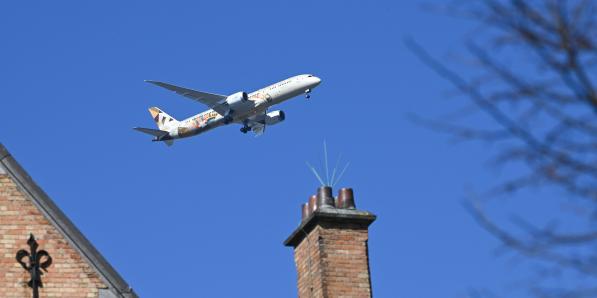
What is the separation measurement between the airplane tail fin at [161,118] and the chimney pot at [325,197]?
193 feet

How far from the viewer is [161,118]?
78000mm

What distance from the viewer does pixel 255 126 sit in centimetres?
6581

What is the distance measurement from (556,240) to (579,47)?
629 millimetres

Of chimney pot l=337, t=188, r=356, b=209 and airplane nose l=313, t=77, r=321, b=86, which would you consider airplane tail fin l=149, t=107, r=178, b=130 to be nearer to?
airplane nose l=313, t=77, r=321, b=86

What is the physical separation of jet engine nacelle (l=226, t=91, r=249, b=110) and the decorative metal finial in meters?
51.1

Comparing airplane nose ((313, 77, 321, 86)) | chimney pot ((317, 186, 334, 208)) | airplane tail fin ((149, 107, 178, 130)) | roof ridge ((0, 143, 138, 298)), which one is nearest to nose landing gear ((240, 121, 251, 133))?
airplane nose ((313, 77, 321, 86))

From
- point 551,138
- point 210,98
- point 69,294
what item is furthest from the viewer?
point 210,98

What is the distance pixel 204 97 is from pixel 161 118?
47.8 feet

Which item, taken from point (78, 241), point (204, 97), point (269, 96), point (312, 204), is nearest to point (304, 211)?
point (312, 204)

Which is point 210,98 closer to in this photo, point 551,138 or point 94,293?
point 94,293

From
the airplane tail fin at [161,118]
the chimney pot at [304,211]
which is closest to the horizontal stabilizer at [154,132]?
the airplane tail fin at [161,118]

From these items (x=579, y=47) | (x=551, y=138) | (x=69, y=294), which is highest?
(x=69, y=294)

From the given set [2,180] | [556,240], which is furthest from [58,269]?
[556,240]

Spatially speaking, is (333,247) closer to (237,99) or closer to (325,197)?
(325,197)
